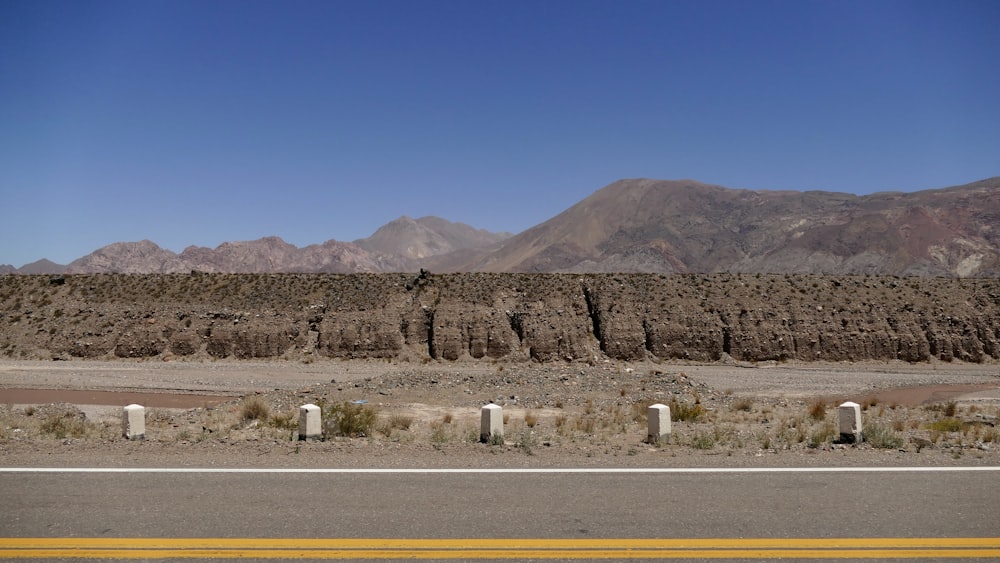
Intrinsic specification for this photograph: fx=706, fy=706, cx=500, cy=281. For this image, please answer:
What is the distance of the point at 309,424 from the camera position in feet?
41.4

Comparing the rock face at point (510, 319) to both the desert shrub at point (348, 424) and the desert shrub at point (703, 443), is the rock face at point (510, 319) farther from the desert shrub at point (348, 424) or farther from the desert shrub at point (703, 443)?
the desert shrub at point (703, 443)

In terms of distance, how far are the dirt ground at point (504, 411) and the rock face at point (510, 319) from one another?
6.98 feet

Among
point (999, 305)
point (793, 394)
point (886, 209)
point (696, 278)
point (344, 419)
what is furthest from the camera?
point (886, 209)

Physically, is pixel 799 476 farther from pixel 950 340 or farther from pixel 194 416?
pixel 950 340

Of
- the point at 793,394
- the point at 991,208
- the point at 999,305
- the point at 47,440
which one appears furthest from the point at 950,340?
the point at 991,208

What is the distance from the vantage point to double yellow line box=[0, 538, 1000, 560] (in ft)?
21.5

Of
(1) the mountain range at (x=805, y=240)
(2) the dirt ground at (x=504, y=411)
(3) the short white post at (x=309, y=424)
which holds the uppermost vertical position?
(1) the mountain range at (x=805, y=240)

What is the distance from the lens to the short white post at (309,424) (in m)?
12.6

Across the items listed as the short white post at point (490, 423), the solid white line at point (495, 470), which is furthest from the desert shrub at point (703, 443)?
the short white post at point (490, 423)

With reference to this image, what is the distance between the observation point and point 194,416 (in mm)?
19766

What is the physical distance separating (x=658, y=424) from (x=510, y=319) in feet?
108

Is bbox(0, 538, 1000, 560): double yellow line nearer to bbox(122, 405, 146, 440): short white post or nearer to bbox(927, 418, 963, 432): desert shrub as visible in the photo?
bbox(122, 405, 146, 440): short white post

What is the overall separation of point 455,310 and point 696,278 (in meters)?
18.7

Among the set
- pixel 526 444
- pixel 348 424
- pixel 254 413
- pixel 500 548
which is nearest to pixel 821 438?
pixel 526 444
